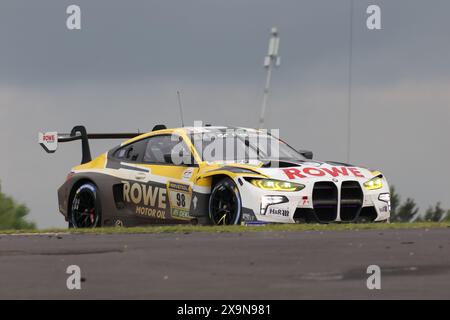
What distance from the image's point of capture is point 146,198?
56.6 feet

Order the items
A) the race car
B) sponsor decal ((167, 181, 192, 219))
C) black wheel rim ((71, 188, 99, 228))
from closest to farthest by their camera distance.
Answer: the race car
sponsor decal ((167, 181, 192, 219))
black wheel rim ((71, 188, 99, 228))

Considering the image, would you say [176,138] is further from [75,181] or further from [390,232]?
[390,232]

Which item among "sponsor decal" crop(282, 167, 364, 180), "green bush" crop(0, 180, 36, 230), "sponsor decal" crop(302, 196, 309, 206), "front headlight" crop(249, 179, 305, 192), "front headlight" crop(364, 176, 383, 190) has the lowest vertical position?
"green bush" crop(0, 180, 36, 230)

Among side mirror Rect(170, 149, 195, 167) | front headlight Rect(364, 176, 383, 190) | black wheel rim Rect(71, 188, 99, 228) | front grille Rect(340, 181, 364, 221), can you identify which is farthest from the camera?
black wheel rim Rect(71, 188, 99, 228)

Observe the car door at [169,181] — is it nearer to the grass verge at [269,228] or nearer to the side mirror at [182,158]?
the side mirror at [182,158]

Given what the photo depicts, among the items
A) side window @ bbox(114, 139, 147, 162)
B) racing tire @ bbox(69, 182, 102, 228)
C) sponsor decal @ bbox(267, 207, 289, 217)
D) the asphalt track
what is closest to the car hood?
sponsor decal @ bbox(267, 207, 289, 217)

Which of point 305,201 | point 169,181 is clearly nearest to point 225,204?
point 305,201

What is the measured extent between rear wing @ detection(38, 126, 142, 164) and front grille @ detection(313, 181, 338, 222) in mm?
4520

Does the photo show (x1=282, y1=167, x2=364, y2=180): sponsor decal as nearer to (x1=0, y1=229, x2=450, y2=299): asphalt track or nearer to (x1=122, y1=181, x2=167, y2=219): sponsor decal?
(x1=122, y1=181, x2=167, y2=219): sponsor decal

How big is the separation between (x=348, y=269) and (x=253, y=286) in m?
1.23

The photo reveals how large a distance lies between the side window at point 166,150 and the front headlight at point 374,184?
8.11ft

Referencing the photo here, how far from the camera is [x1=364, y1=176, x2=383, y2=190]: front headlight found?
16.4 meters

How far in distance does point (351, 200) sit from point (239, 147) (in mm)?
1816
